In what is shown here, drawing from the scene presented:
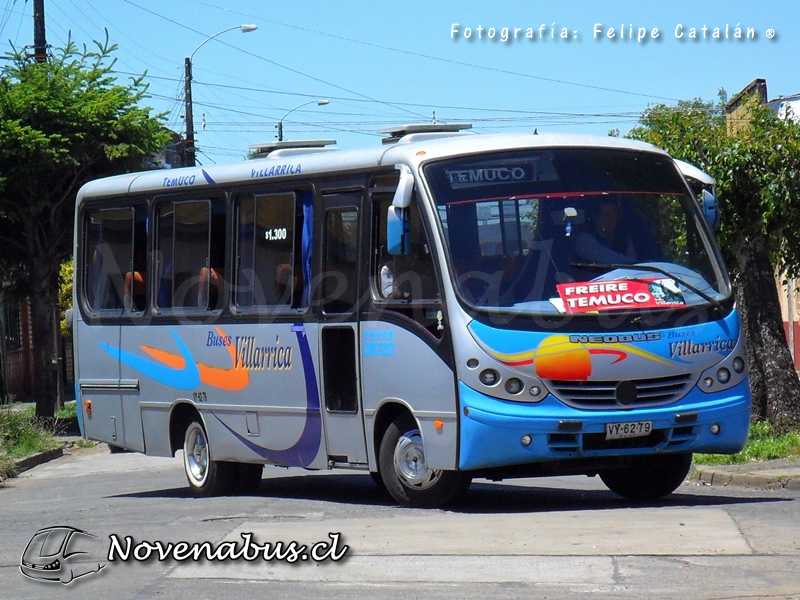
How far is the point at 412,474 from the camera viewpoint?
36.7ft

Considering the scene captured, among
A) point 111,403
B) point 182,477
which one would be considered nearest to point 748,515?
point 111,403

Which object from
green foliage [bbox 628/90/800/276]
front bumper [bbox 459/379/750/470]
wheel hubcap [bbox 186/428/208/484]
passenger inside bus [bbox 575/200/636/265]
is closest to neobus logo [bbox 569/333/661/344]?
front bumper [bbox 459/379/750/470]

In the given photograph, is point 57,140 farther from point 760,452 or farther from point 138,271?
point 760,452

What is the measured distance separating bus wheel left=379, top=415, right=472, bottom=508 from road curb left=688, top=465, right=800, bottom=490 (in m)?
3.44

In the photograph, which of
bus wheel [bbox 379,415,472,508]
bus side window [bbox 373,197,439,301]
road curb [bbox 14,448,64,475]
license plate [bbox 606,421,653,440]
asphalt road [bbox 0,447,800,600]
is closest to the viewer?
asphalt road [bbox 0,447,800,600]

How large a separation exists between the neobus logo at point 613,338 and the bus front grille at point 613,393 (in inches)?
11.9

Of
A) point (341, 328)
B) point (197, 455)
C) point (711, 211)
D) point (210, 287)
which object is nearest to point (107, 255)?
point (210, 287)

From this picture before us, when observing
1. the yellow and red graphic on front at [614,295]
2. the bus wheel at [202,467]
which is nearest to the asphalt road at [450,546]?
the bus wheel at [202,467]

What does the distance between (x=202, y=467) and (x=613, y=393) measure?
17.4 ft

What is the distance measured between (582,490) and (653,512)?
11.1 ft

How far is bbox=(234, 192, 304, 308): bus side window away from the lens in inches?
490

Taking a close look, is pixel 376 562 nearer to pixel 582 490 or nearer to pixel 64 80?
pixel 582 490

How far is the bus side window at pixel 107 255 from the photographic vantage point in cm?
1505

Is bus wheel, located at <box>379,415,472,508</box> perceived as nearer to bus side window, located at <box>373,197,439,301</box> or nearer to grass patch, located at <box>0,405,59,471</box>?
bus side window, located at <box>373,197,439,301</box>
